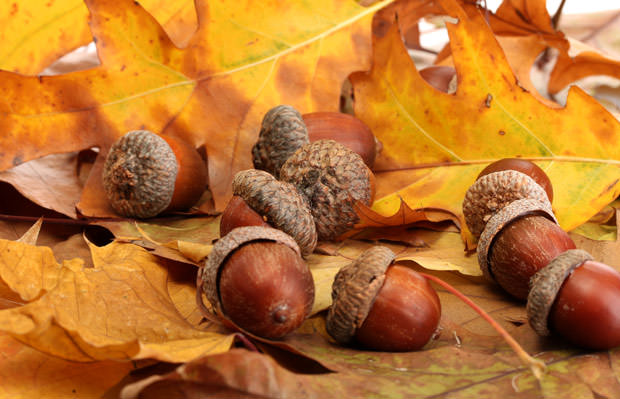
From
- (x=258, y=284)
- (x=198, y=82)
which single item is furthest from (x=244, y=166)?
(x=258, y=284)

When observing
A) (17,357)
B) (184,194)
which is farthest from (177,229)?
(17,357)

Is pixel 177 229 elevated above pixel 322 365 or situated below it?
below

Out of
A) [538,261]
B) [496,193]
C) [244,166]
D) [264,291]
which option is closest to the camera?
[264,291]

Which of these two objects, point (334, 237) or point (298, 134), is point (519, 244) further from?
point (298, 134)

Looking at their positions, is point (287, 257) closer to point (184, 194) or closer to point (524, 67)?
point (184, 194)

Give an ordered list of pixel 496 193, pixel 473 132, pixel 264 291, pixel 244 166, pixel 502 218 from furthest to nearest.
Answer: pixel 244 166
pixel 473 132
pixel 496 193
pixel 502 218
pixel 264 291

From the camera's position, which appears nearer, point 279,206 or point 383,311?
point 383,311

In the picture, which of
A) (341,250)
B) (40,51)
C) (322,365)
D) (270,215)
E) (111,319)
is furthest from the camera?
(40,51)
